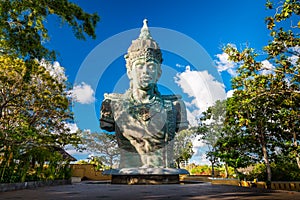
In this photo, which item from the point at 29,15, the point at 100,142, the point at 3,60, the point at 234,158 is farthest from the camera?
the point at 100,142

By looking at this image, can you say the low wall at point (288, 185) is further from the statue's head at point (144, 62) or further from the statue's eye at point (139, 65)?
the statue's eye at point (139, 65)

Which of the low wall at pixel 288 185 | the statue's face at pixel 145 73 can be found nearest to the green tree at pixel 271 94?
the low wall at pixel 288 185

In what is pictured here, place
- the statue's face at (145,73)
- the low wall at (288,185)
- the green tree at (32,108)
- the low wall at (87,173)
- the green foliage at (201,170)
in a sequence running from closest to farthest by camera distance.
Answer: the low wall at (288,185) < the green tree at (32,108) < the statue's face at (145,73) < the low wall at (87,173) < the green foliage at (201,170)

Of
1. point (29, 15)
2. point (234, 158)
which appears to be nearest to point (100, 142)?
point (234, 158)

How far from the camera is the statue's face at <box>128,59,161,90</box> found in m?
11.2

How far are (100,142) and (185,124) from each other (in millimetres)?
18463

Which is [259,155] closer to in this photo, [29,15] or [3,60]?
[29,15]

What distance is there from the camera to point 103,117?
11281 mm

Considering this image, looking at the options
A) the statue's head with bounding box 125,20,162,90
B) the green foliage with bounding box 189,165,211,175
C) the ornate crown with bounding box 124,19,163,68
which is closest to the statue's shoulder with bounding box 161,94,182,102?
the statue's head with bounding box 125,20,162,90

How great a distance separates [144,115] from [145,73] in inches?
74.8

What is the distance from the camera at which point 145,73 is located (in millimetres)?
11148

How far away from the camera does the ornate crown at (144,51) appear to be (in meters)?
11.2

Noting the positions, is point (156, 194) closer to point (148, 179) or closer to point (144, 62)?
point (148, 179)

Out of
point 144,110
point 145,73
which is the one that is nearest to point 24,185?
point 144,110
